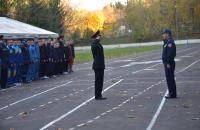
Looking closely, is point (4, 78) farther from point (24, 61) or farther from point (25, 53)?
point (25, 53)

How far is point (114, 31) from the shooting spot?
128000mm

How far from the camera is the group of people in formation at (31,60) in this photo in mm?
22406

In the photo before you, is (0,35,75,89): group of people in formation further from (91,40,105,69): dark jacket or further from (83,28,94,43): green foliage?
(83,28,94,43): green foliage

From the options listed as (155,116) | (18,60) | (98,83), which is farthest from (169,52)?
(18,60)

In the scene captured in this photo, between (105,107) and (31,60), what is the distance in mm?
11044

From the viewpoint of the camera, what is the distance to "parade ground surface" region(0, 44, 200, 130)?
11.7 metres

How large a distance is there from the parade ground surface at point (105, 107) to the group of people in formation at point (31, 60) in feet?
4.74

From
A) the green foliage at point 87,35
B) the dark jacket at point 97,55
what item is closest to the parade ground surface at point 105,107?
the dark jacket at point 97,55

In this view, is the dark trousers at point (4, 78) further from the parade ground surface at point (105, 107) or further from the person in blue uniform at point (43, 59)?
the person in blue uniform at point (43, 59)

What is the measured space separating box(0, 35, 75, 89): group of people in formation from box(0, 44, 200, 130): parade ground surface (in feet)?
4.74

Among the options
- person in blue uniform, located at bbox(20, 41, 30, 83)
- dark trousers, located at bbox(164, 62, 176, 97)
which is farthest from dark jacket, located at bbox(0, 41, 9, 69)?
dark trousers, located at bbox(164, 62, 176, 97)

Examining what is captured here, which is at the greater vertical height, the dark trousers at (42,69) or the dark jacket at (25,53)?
the dark jacket at (25,53)

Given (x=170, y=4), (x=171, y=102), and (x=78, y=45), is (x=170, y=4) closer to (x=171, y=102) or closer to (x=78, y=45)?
(x=78, y=45)

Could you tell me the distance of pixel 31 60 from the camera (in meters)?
24.9
